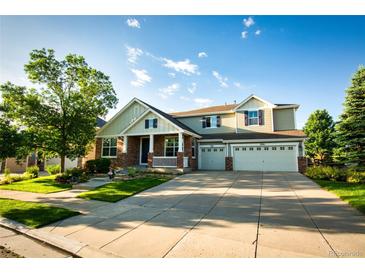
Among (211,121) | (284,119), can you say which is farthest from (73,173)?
(284,119)

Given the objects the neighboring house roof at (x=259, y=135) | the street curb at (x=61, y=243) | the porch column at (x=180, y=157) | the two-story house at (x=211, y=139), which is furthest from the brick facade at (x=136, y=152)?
the street curb at (x=61, y=243)

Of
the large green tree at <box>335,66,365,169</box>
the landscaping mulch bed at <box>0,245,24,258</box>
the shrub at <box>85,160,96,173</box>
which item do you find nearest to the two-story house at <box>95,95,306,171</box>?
the shrub at <box>85,160,96,173</box>

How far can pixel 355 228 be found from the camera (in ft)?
14.8

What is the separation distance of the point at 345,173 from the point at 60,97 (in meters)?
19.9

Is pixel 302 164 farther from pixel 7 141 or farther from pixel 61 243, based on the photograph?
pixel 7 141

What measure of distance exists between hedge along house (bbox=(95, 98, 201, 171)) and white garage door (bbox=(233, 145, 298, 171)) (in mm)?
4070

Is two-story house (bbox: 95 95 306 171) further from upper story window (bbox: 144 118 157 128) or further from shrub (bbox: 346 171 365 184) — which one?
shrub (bbox: 346 171 365 184)

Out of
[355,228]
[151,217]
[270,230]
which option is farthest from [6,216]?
[355,228]

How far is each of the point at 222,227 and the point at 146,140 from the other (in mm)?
14828

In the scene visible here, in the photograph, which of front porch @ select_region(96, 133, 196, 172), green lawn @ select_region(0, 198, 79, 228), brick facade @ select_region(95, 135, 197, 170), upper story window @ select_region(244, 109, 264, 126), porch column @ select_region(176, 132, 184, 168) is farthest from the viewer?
upper story window @ select_region(244, 109, 264, 126)

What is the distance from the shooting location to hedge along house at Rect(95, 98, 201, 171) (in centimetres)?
1597

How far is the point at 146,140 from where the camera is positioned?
18781mm
